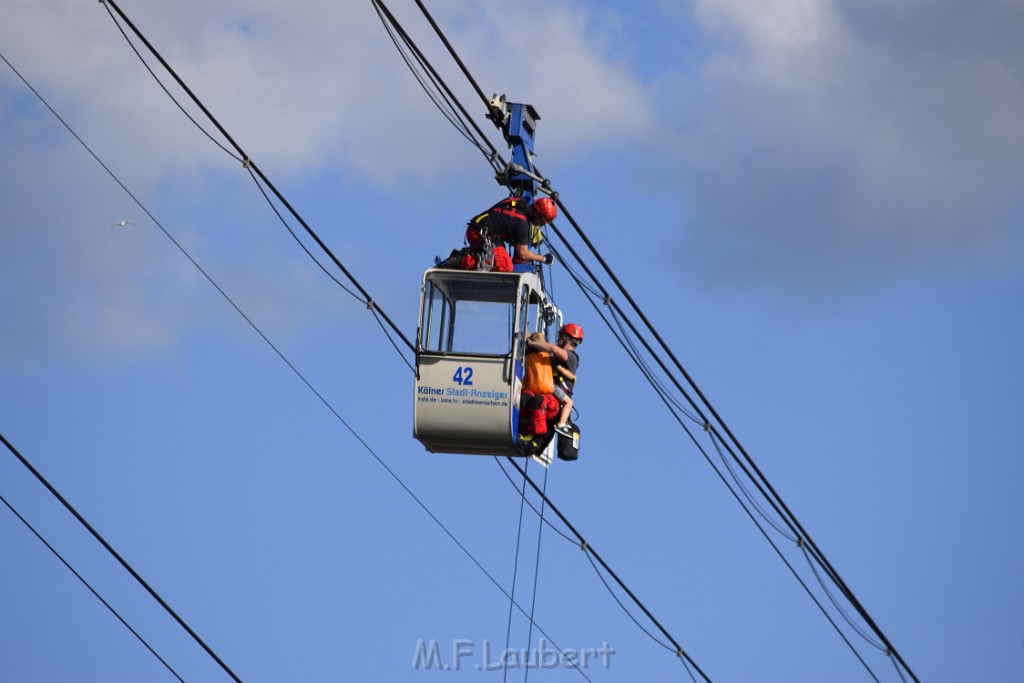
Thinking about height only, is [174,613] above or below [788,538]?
below

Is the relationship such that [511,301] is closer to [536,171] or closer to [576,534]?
[536,171]

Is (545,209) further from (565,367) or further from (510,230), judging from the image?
(565,367)

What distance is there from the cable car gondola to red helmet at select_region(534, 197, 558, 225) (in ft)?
3.32

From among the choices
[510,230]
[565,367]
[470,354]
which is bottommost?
[470,354]

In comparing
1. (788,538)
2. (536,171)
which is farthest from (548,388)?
(788,538)

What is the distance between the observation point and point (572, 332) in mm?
24859

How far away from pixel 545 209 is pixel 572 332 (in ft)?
5.01


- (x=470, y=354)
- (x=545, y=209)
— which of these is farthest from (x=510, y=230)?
(x=470, y=354)

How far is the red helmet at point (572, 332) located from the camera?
81.6ft

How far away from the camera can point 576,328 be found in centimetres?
2489

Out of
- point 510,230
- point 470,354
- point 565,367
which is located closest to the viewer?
point 470,354

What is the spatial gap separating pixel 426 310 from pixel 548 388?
1.96 meters

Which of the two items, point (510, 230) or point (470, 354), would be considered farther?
point (510, 230)

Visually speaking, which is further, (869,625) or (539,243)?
(869,625)
